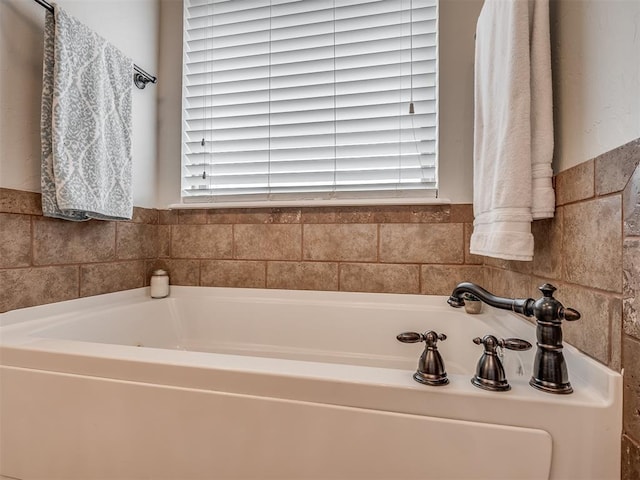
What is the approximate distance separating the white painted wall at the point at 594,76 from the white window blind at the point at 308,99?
26.0 inches

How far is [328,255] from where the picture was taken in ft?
5.12

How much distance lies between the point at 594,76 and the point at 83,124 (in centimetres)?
153

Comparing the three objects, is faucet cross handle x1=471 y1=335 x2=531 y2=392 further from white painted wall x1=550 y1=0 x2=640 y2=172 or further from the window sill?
the window sill

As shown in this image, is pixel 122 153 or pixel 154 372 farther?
pixel 122 153

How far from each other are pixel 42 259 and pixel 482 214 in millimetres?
1514

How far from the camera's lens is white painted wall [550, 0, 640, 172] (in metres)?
0.61

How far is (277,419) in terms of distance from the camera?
69 centimetres

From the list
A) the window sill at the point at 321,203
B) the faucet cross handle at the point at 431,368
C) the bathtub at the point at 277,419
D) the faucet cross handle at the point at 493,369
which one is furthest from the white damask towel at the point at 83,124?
the faucet cross handle at the point at 493,369

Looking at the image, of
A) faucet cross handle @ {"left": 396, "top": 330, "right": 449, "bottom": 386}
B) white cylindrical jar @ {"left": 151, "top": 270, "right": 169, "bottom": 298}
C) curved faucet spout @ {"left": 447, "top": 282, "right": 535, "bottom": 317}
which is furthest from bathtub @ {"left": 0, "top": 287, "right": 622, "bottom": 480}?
white cylindrical jar @ {"left": 151, "top": 270, "right": 169, "bottom": 298}

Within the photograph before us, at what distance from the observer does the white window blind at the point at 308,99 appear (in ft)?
4.95

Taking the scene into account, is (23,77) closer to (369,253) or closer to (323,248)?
(323,248)

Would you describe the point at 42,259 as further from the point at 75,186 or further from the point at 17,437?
A: the point at 17,437

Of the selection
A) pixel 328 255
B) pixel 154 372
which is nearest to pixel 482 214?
pixel 328 255

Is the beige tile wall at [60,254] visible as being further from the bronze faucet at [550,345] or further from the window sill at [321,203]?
the bronze faucet at [550,345]
